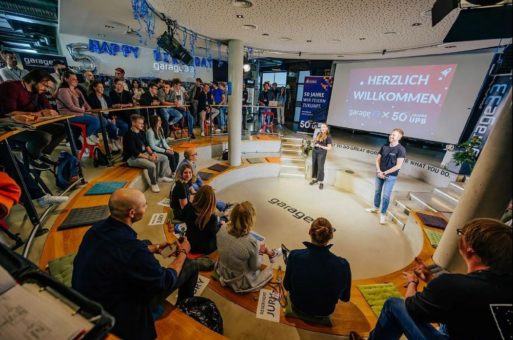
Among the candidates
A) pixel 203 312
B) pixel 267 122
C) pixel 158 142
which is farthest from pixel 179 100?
pixel 203 312

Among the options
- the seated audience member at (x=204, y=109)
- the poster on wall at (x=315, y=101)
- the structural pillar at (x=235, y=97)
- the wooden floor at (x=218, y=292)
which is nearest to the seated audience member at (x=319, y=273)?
the wooden floor at (x=218, y=292)

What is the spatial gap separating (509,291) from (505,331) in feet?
0.55

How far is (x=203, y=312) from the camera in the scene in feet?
5.06

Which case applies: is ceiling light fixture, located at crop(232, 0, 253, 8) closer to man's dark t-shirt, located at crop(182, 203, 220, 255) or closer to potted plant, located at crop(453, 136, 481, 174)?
man's dark t-shirt, located at crop(182, 203, 220, 255)

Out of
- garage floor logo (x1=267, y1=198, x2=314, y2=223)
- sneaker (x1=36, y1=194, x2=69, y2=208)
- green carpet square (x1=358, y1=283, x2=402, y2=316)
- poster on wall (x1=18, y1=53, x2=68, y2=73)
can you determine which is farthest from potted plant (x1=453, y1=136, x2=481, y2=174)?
poster on wall (x1=18, y1=53, x2=68, y2=73)

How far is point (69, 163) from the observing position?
2.94 metres

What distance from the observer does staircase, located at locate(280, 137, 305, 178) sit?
6211 mm

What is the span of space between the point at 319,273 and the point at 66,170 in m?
3.51

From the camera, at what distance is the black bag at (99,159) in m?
3.85

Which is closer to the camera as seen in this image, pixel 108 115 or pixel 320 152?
pixel 108 115

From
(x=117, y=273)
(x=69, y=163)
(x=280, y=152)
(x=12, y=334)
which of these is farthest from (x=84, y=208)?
(x=280, y=152)

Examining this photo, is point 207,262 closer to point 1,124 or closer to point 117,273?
point 117,273

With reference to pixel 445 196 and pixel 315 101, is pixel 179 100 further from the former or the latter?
pixel 445 196

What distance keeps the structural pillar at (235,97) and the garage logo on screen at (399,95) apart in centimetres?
408
